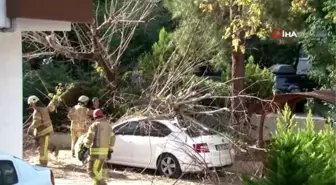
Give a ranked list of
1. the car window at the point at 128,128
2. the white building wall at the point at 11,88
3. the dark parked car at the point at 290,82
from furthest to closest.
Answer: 1. the dark parked car at the point at 290,82
2. the car window at the point at 128,128
3. the white building wall at the point at 11,88

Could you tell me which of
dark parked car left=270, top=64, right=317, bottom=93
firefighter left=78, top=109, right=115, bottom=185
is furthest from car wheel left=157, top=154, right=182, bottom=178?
dark parked car left=270, top=64, right=317, bottom=93

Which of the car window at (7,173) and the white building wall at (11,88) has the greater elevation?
the white building wall at (11,88)

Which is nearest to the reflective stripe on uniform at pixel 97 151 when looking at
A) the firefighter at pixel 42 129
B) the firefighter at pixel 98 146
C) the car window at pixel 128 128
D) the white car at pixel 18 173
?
the firefighter at pixel 98 146

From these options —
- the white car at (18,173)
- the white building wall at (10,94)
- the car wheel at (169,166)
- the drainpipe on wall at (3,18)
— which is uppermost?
the drainpipe on wall at (3,18)

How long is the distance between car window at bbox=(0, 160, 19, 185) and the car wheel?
243 inches

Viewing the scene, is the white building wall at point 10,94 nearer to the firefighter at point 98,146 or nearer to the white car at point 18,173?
the white car at point 18,173

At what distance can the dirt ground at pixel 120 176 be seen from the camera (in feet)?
46.3

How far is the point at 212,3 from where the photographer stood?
17.3 metres

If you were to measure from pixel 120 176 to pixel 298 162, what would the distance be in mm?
7552

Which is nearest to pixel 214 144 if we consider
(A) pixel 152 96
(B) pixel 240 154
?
(B) pixel 240 154

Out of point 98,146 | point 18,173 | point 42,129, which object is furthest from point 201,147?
point 18,173

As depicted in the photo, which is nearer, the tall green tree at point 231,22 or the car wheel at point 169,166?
the car wheel at point 169,166

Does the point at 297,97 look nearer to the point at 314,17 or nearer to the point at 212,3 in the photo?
the point at 212,3

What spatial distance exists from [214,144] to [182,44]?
4.57 metres
